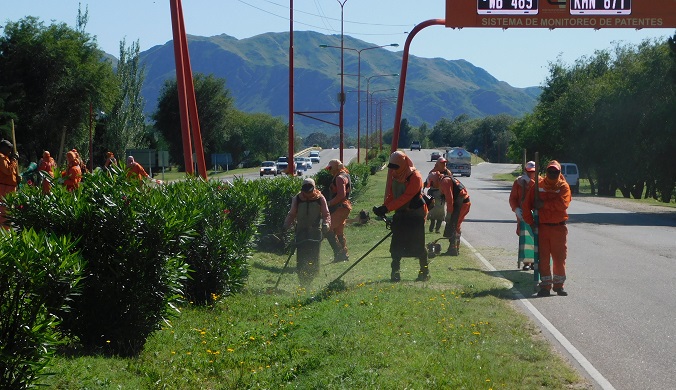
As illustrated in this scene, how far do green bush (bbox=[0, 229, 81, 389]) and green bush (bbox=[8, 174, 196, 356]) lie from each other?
2096mm

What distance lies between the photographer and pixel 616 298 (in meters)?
11.6

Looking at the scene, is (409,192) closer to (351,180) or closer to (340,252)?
(340,252)

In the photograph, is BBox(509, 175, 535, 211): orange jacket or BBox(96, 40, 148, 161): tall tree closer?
BBox(509, 175, 535, 211): orange jacket

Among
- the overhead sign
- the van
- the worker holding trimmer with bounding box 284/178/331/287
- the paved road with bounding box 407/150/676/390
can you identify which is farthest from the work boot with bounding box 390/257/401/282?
the van

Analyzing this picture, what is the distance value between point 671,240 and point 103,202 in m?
15.5

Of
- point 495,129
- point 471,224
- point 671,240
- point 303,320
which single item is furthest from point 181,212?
point 495,129

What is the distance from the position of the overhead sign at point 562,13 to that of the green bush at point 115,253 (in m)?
16.5

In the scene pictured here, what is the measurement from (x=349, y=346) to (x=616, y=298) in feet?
15.4

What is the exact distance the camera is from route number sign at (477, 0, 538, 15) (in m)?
23.3

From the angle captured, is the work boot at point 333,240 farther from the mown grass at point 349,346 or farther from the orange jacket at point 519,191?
the mown grass at point 349,346

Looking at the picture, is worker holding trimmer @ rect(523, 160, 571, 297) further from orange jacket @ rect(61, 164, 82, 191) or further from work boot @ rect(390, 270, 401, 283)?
orange jacket @ rect(61, 164, 82, 191)

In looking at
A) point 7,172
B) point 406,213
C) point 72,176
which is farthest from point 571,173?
point 406,213

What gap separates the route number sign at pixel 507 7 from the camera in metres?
23.3

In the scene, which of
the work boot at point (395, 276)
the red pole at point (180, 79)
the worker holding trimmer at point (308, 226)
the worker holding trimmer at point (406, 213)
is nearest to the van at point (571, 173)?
the red pole at point (180, 79)
